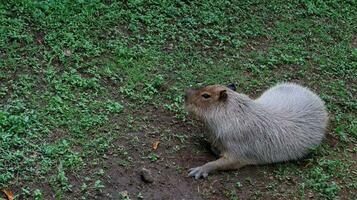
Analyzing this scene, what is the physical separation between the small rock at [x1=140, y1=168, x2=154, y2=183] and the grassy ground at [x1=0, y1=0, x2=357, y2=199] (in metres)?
0.05

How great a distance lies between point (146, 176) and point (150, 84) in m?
1.66

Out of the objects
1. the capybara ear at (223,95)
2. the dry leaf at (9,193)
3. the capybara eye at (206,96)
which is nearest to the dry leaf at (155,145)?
the capybara eye at (206,96)

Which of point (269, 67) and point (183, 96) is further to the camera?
point (269, 67)

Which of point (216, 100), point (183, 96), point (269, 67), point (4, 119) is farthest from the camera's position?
point (269, 67)

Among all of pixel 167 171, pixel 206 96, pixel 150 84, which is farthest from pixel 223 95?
pixel 150 84

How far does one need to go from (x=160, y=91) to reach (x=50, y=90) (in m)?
1.26

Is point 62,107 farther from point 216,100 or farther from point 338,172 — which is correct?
point 338,172

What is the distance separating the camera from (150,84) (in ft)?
21.1

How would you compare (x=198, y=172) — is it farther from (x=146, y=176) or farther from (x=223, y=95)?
(x=223, y=95)

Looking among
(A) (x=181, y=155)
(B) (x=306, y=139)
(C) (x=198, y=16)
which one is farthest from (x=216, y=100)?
(C) (x=198, y=16)

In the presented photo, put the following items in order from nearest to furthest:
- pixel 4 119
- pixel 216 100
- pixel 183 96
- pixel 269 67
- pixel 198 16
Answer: pixel 4 119 < pixel 216 100 < pixel 183 96 < pixel 269 67 < pixel 198 16

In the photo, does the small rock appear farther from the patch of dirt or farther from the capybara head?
the capybara head

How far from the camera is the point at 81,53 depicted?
21.8 ft

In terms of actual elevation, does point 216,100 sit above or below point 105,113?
above
